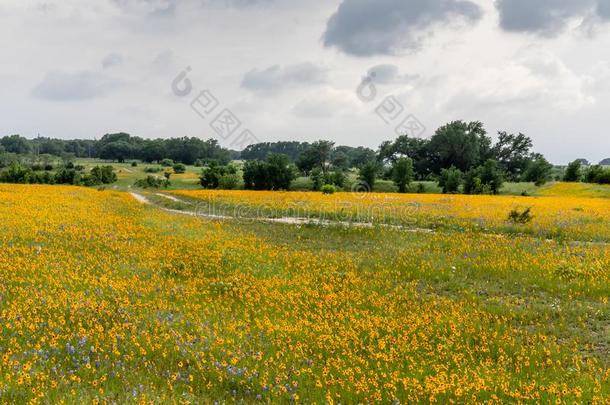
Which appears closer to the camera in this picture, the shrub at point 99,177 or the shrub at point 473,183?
the shrub at point 473,183

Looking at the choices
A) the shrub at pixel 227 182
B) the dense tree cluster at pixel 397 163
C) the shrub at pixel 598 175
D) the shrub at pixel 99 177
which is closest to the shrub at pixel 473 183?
the dense tree cluster at pixel 397 163

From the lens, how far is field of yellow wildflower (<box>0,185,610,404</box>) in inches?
264

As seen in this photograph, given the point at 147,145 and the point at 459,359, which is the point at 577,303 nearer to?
the point at 459,359

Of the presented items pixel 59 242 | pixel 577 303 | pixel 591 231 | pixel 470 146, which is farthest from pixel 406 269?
pixel 470 146

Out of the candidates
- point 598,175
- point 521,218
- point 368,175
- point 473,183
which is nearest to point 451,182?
point 473,183

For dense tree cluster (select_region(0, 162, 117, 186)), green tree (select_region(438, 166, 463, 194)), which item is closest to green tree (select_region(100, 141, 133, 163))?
dense tree cluster (select_region(0, 162, 117, 186))

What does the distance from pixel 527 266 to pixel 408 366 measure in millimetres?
9615

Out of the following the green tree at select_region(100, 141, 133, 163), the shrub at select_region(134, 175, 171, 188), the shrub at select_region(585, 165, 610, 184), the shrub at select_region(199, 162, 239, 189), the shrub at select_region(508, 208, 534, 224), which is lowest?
the shrub at select_region(508, 208, 534, 224)

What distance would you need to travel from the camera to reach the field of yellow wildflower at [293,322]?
6.70 meters

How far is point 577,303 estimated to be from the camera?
11.3 metres

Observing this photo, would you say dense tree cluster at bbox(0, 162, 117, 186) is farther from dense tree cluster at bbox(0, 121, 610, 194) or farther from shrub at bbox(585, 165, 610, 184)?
shrub at bbox(585, 165, 610, 184)

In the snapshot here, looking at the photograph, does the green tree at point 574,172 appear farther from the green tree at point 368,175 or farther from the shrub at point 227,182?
the shrub at point 227,182

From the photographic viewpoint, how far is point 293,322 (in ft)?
30.9

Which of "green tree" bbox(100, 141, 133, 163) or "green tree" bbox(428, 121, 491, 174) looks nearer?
"green tree" bbox(428, 121, 491, 174)
